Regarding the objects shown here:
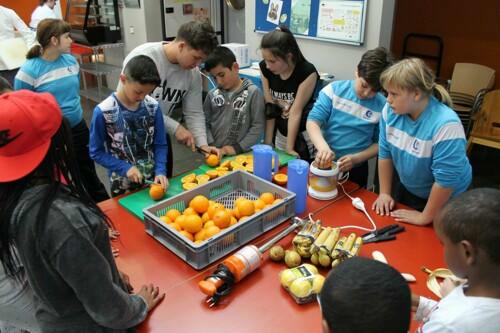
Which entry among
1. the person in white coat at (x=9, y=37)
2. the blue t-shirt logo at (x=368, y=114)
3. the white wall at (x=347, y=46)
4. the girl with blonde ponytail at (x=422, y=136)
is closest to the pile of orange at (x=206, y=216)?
the girl with blonde ponytail at (x=422, y=136)

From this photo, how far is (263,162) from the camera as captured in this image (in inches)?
76.4

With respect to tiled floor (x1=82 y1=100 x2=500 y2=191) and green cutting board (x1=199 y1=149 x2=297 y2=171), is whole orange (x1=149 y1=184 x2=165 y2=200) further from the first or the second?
tiled floor (x1=82 y1=100 x2=500 y2=191)

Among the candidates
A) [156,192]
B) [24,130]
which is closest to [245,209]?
[156,192]

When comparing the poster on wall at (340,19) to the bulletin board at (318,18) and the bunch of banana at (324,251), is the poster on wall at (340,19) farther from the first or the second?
the bunch of banana at (324,251)

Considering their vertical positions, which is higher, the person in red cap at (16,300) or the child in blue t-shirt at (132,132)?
the child in blue t-shirt at (132,132)

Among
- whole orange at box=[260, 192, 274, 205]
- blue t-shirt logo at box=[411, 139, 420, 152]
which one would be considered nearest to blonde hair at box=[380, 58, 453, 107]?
blue t-shirt logo at box=[411, 139, 420, 152]

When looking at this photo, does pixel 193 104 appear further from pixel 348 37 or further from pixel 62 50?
pixel 348 37

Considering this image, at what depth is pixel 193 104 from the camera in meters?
2.46

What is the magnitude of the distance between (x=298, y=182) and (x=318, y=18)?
7.58 feet

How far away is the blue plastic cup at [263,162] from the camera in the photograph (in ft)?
6.32

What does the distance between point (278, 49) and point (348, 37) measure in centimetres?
131

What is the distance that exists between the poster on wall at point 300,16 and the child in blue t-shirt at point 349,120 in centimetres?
169

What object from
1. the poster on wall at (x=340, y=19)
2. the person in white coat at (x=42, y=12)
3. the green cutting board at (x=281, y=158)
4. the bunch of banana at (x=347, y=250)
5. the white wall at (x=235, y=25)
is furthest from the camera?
the white wall at (x=235, y=25)

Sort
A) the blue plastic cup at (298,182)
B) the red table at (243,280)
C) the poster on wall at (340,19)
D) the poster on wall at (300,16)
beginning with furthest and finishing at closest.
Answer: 1. the poster on wall at (300,16)
2. the poster on wall at (340,19)
3. the blue plastic cup at (298,182)
4. the red table at (243,280)
